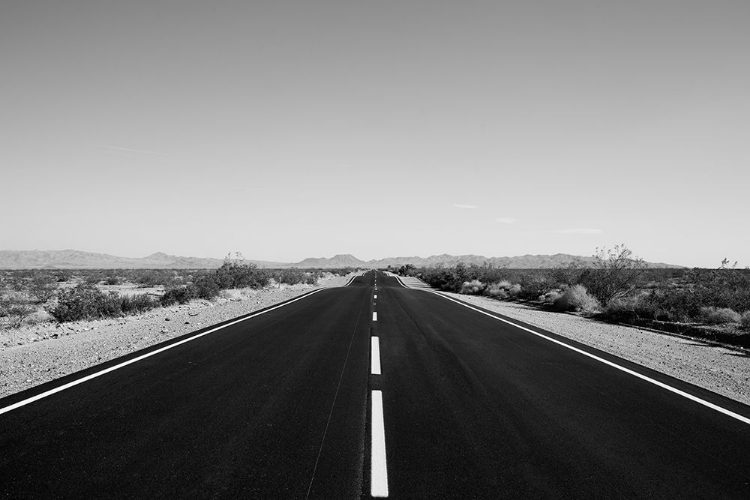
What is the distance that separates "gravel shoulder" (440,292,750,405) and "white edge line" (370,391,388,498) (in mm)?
5357

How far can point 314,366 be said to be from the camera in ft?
24.0

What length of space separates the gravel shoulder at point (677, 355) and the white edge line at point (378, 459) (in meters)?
5.36

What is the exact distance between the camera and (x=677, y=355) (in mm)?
9820

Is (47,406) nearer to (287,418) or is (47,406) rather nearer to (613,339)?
(287,418)

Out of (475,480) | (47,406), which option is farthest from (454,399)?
(47,406)

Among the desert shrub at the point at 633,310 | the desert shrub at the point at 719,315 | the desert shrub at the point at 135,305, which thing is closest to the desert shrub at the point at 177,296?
the desert shrub at the point at 135,305

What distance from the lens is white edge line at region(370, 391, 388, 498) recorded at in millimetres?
3281

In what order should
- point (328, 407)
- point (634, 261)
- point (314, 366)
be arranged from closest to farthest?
1. point (328, 407)
2. point (314, 366)
3. point (634, 261)

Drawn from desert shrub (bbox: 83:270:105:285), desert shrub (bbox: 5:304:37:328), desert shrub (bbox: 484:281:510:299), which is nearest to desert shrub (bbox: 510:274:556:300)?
desert shrub (bbox: 484:281:510:299)

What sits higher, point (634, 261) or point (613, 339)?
point (634, 261)

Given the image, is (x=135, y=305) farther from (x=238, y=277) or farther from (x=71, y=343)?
(x=238, y=277)

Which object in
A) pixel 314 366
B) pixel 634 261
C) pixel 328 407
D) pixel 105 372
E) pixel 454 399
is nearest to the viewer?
pixel 328 407

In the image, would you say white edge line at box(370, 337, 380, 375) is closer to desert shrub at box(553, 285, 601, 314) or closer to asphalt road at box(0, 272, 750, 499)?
asphalt road at box(0, 272, 750, 499)

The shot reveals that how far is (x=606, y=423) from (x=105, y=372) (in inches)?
287
